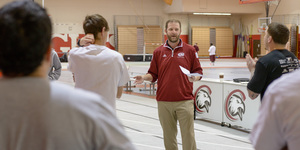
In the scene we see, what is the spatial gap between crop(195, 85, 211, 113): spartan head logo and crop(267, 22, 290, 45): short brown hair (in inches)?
220

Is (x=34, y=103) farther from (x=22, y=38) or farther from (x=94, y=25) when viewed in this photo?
(x=94, y=25)

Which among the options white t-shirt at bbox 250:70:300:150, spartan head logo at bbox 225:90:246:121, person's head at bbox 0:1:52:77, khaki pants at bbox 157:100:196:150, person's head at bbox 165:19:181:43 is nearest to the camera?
person's head at bbox 0:1:52:77

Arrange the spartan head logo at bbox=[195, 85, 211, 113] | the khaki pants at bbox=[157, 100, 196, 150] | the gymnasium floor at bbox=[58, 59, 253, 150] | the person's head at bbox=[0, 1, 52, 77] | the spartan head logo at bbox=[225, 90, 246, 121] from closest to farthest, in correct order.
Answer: the person's head at bbox=[0, 1, 52, 77], the khaki pants at bbox=[157, 100, 196, 150], the gymnasium floor at bbox=[58, 59, 253, 150], the spartan head logo at bbox=[225, 90, 246, 121], the spartan head logo at bbox=[195, 85, 211, 113]

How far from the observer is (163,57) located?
16.9ft

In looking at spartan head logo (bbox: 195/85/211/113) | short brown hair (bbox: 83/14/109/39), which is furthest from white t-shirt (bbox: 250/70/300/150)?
spartan head logo (bbox: 195/85/211/113)

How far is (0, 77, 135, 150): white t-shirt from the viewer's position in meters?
1.27

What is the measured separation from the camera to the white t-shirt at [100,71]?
3518mm

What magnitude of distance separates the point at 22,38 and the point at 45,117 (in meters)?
0.27

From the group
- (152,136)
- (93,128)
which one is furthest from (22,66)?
(152,136)

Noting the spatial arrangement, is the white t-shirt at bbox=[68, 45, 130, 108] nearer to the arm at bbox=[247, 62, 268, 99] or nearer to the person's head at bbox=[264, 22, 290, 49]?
the arm at bbox=[247, 62, 268, 99]

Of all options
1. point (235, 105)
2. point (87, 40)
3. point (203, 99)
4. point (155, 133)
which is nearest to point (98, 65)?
point (87, 40)

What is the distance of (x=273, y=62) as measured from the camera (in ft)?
12.3

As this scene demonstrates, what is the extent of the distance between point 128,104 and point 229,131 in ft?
14.6

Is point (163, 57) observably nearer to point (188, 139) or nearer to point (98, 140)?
point (188, 139)
